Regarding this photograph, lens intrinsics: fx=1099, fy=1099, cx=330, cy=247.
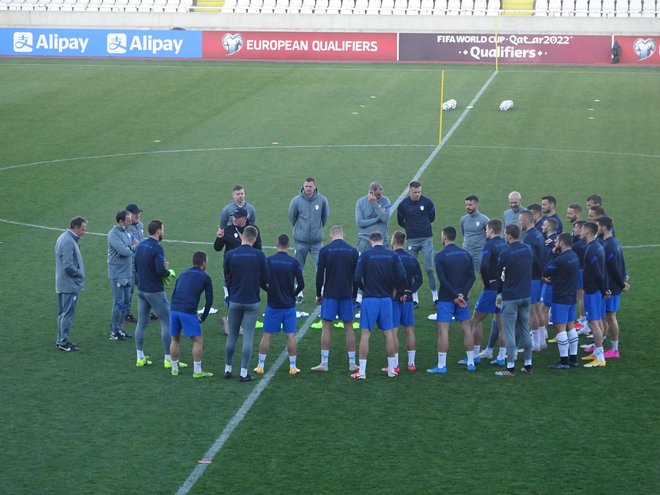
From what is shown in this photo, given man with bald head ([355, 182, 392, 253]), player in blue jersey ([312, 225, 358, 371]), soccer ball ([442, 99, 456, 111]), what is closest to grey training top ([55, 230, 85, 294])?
player in blue jersey ([312, 225, 358, 371])

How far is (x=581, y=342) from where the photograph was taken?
15.9 m

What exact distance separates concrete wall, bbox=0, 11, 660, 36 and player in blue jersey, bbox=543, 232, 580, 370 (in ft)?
115

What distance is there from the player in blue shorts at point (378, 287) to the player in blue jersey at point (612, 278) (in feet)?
10.0

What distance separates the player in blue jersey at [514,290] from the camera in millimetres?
14133

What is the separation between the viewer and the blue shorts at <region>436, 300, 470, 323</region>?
47.5ft

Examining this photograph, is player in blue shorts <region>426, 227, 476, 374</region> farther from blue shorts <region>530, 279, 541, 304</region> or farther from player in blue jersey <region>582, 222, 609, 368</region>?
player in blue jersey <region>582, 222, 609, 368</region>

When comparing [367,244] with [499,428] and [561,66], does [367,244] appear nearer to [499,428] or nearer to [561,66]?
[499,428]

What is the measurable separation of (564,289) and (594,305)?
1.66ft

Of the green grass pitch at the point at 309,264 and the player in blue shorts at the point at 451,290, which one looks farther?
the player in blue shorts at the point at 451,290

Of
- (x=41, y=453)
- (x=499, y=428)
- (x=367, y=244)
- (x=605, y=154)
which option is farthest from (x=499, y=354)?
(x=605, y=154)

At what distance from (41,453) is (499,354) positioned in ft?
20.5

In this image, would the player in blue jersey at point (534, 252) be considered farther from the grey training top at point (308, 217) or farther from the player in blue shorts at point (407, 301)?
the grey training top at point (308, 217)

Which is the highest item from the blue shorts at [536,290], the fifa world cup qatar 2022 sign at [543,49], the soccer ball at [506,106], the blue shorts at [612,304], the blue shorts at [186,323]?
the fifa world cup qatar 2022 sign at [543,49]

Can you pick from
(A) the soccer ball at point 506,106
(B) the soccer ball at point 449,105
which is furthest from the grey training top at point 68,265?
(A) the soccer ball at point 506,106
